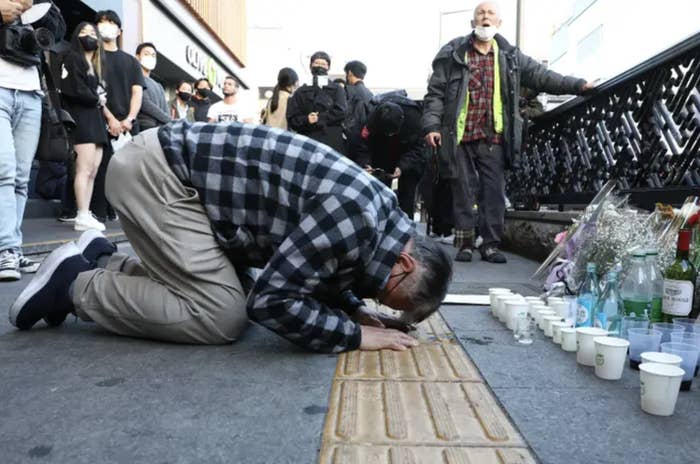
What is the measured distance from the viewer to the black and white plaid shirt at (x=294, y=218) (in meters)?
1.76

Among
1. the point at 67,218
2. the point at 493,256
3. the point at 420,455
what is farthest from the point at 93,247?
the point at 67,218

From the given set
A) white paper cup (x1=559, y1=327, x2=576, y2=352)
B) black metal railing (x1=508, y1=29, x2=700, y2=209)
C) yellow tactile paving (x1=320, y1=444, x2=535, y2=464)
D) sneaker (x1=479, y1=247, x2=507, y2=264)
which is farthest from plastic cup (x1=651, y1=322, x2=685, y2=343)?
sneaker (x1=479, y1=247, x2=507, y2=264)

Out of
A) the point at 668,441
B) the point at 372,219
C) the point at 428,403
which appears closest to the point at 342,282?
the point at 372,219

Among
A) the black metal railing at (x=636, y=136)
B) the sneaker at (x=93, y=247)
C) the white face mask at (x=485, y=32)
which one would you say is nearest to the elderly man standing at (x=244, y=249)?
the sneaker at (x=93, y=247)

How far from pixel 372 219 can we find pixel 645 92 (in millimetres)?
2870

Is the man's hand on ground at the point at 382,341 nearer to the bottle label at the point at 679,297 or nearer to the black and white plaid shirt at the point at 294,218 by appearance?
the black and white plaid shirt at the point at 294,218

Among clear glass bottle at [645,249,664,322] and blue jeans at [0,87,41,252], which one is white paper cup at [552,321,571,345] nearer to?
clear glass bottle at [645,249,664,322]

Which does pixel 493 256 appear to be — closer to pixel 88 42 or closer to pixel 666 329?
pixel 666 329

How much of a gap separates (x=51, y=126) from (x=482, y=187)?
3.08m

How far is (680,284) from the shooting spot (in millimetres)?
2084

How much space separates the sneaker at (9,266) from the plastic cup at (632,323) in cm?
310

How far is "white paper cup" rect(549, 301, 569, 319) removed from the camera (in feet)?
8.22

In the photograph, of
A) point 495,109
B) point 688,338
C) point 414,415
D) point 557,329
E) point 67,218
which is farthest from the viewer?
point 67,218

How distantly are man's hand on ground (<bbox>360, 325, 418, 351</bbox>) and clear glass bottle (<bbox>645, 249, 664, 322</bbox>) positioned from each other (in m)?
0.99
